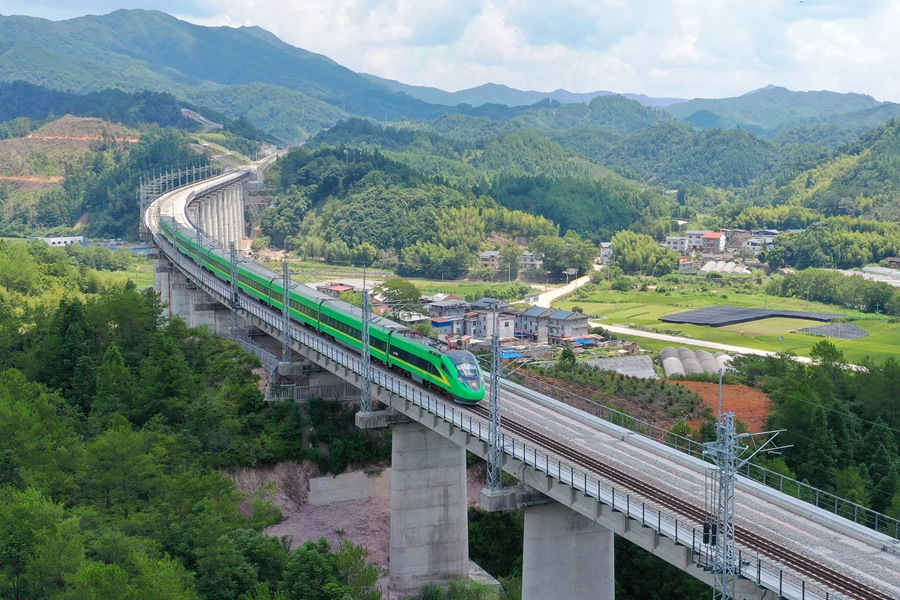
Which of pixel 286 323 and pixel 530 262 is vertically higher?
pixel 286 323

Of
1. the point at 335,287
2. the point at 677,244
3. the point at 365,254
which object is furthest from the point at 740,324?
the point at 677,244

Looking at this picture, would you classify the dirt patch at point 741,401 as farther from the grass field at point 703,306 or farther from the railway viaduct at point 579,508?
the grass field at point 703,306

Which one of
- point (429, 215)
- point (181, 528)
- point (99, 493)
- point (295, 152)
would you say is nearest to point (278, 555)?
point (181, 528)

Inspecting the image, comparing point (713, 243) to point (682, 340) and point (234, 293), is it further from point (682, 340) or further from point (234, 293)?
point (234, 293)

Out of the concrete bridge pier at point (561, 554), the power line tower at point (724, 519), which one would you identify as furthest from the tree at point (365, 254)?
the power line tower at point (724, 519)

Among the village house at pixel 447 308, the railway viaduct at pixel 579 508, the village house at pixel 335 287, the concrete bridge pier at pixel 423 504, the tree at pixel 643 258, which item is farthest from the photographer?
the tree at pixel 643 258

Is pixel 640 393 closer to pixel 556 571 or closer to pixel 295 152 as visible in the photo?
pixel 556 571
